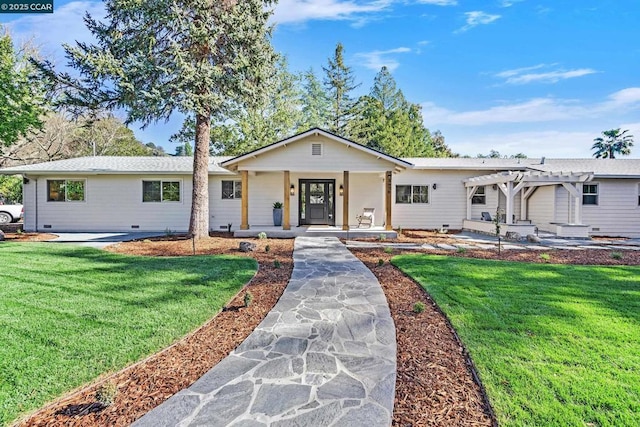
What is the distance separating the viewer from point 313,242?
35.0ft

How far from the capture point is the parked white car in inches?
676

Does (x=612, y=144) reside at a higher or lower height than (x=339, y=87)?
lower

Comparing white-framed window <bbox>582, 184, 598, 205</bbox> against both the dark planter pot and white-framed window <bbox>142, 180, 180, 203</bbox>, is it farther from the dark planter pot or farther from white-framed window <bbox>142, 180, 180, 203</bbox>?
white-framed window <bbox>142, 180, 180, 203</bbox>

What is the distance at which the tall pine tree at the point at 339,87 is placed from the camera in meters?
30.0

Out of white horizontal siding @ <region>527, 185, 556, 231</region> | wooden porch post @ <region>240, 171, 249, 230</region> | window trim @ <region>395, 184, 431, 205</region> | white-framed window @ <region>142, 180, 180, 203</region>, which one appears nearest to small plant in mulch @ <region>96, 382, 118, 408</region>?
wooden porch post @ <region>240, 171, 249, 230</region>

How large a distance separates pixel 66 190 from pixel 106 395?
1572 centimetres

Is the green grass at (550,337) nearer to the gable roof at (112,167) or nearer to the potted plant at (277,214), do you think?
the potted plant at (277,214)

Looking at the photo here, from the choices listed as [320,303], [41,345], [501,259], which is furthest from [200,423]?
[501,259]

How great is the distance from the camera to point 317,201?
588 inches

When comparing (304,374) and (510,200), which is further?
(510,200)

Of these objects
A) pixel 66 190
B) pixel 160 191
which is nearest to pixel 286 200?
pixel 160 191

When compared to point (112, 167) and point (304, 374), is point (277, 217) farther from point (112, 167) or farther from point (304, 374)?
point (304, 374)

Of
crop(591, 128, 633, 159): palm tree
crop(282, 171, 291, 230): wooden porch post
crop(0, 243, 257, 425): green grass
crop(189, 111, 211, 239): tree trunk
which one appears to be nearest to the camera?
crop(0, 243, 257, 425): green grass

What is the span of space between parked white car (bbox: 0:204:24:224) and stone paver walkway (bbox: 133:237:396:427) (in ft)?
65.3
